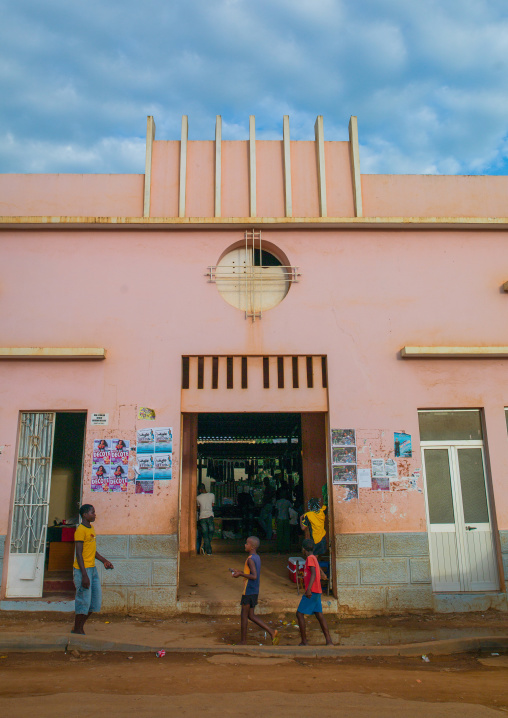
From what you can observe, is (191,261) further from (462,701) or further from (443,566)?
(462,701)

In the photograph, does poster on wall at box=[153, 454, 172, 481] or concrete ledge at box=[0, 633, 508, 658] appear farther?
poster on wall at box=[153, 454, 172, 481]

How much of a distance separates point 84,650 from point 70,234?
20.4 feet

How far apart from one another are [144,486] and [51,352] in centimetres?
254

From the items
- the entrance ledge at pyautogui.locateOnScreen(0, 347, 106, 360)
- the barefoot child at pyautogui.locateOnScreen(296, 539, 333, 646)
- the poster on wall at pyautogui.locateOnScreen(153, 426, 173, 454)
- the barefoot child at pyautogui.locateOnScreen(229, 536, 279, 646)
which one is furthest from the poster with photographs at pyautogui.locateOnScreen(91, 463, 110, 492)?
the barefoot child at pyautogui.locateOnScreen(296, 539, 333, 646)

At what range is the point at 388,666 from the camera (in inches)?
240

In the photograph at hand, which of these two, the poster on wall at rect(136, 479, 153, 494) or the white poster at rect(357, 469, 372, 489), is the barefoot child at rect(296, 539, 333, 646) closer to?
the white poster at rect(357, 469, 372, 489)

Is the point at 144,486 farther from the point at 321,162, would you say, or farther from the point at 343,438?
the point at 321,162

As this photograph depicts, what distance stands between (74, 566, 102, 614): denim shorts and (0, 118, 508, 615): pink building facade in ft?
3.76

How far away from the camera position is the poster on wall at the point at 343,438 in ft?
27.4

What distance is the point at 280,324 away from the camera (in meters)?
8.65

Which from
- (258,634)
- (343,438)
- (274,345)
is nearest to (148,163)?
(274,345)

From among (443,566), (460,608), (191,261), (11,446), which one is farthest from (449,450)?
(11,446)

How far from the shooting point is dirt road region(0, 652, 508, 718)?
4.65m

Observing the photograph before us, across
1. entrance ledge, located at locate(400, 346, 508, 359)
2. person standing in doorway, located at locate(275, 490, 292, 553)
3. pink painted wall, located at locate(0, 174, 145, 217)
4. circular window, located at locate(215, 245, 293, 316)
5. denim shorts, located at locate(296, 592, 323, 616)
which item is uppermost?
pink painted wall, located at locate(0, 174, 145, 217)
